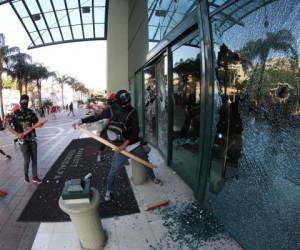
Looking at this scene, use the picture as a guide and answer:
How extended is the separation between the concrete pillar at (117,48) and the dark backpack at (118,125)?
13.0 m

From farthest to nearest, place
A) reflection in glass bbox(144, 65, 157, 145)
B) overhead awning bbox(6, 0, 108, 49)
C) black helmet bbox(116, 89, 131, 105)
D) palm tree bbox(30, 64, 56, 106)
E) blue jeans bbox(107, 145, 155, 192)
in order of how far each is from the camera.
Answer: palm tree bbox(30, 64, 56, 106), overhead awning bbox(6, 0, 108, 49), reflection in glass bbox(144, 65, 157, 145), blue jeans bbox(107, 145, 155, 192), black helmet bbox(116, 89, 131, 105)

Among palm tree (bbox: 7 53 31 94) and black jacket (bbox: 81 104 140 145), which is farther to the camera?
palm tree (bbox: 7 53 31 94)

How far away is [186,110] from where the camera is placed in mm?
5258

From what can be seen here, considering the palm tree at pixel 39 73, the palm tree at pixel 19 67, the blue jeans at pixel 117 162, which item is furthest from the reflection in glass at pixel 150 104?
the palm tree at pixel 39 73

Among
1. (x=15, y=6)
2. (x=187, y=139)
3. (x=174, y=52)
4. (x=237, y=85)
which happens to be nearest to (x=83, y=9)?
(x=15, y=6)

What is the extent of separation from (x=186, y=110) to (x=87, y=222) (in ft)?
9.90

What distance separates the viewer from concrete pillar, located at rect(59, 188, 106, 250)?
2.78 m

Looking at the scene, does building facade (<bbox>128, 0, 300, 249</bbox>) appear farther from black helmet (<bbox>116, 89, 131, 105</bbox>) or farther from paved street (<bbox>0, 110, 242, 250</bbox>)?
black helmet (<bbox>116, 89, 131, 105</bbox>)

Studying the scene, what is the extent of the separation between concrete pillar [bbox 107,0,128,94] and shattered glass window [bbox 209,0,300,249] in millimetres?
14156

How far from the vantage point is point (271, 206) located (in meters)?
2.45

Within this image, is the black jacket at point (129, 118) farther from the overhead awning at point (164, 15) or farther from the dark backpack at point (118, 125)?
the overhead awning at point (164, 15)

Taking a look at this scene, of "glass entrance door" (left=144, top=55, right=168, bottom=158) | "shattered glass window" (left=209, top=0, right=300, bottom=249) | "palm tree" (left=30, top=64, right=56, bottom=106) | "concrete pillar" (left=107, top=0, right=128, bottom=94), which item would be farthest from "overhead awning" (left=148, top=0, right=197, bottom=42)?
"palm tree" (left=30, top=64, right=56, bottom=106)

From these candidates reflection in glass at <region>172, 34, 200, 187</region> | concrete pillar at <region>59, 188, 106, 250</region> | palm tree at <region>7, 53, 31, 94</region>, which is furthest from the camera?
palm tree at <region>7, 53, 31, 94</region>

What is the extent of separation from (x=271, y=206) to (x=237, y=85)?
1255mm
